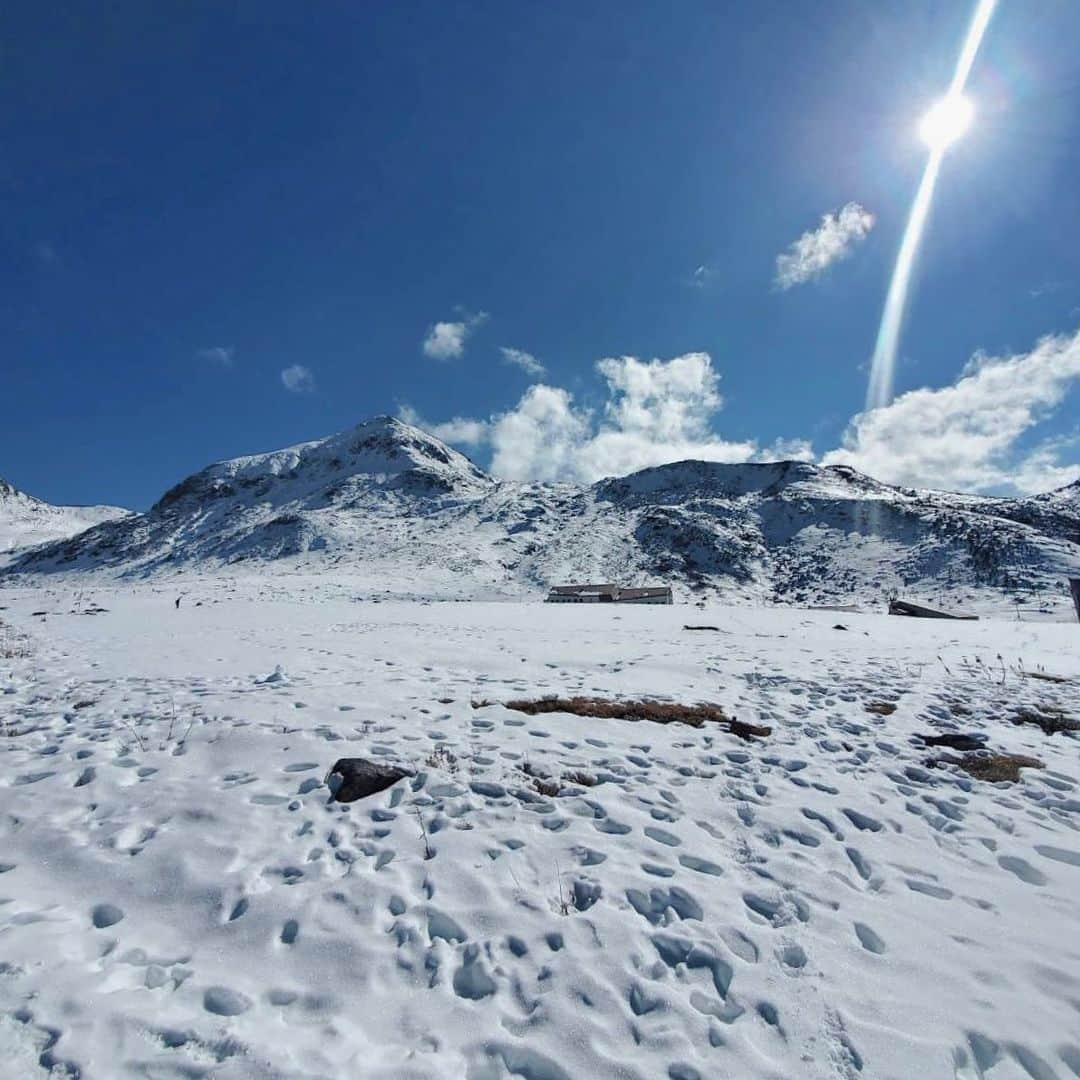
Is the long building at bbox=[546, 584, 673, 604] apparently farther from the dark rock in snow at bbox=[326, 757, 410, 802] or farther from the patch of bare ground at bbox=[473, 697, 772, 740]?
the dark rock in snow at bbox=[326, 757, 410, 802]

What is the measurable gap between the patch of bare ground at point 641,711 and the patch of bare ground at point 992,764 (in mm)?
2371

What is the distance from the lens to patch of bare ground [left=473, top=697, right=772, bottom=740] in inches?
354

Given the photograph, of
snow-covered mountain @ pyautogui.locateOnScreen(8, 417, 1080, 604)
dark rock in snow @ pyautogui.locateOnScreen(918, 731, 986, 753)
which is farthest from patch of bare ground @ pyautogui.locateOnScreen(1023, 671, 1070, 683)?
snow-covered mountain @ pyautogui.locateOnScreen(8, 417, 1080, 604)

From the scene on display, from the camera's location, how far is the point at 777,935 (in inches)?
166

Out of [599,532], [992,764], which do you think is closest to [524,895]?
[992,764]

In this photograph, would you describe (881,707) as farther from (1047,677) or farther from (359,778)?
(359,778)

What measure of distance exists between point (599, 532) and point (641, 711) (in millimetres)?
91899

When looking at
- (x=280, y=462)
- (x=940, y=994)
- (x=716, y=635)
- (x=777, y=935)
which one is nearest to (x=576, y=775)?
(x=777, y=935)

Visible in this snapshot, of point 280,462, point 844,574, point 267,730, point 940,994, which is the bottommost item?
point 940,994

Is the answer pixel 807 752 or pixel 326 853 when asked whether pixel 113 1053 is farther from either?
pixel 807 752

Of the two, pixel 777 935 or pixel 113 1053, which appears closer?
pixel 113 1053

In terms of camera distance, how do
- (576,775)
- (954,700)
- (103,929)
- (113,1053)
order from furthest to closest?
(954,700)
(576,775)
(103,929)
(113,1053)

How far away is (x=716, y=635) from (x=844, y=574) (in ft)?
234

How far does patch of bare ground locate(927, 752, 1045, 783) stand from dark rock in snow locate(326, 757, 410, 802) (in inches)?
282
